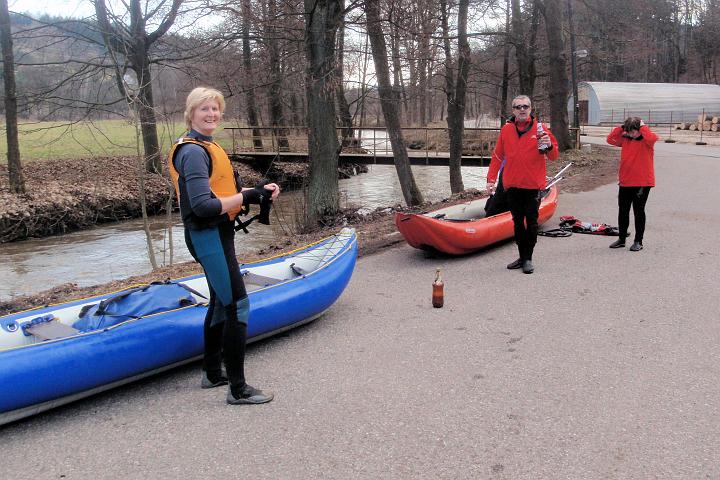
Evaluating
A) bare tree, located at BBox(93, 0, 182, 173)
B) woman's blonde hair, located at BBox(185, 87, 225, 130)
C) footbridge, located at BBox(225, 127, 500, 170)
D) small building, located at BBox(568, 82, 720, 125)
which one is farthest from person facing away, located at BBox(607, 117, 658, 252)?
small building, located at BBox(568, 82, 720, 125)

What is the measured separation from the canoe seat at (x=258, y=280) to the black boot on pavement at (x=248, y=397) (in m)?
1.25

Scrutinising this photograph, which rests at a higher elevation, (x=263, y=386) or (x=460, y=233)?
(x=460, y=233)

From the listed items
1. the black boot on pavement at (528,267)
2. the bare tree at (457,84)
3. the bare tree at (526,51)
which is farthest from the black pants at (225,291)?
the bare tree at (526,51)

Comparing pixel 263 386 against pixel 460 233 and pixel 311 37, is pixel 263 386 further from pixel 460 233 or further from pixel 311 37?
pixel 311 37

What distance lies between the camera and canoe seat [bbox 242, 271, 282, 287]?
4.87 m

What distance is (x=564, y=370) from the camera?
4.01m

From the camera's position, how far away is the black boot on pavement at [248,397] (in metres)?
3.65

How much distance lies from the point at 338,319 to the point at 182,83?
432 inches

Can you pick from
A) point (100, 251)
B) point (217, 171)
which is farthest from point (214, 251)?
point (100, 251)

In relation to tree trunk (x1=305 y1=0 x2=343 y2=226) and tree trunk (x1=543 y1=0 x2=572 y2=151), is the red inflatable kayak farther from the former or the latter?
tree trunk (x1=543 y1=0 x2=572 y2=151)

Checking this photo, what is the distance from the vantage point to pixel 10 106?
16609 millimetres

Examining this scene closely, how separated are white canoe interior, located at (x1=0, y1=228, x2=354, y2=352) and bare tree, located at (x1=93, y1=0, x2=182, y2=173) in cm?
368

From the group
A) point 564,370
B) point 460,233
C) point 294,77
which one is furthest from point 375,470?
point 294,77

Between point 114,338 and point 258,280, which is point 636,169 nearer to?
Answer: point 258,280
